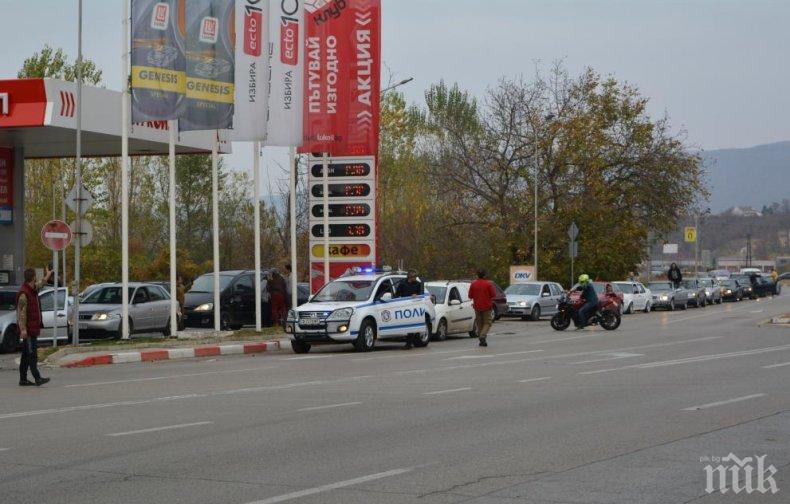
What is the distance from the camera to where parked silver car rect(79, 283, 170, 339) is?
30.8 metres

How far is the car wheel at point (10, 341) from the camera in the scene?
27.9 m

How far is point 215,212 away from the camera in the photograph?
101 ft

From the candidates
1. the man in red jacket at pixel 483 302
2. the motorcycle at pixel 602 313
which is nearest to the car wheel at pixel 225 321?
the man in red jacket at pixel 483 302

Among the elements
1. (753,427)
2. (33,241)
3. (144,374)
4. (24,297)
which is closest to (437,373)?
(144,374)

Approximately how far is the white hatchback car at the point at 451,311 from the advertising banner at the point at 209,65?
27.4ft

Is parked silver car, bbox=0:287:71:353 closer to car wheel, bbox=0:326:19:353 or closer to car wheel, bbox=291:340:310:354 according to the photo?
car wheel, bbox=0:326:19:353

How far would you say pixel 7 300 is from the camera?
2870cm

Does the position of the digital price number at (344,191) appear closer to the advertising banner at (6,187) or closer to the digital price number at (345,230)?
the digital price number at (345,230)

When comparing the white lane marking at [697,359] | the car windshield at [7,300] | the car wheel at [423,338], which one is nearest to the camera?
the white lane marking at [697,359]

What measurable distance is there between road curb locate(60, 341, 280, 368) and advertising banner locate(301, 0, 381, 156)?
6294mm

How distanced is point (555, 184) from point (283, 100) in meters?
34.9

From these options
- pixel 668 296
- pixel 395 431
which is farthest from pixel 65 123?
pixel 668 296

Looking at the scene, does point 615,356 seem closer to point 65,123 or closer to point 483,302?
point 483,302

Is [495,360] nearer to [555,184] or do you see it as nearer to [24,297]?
[24,297]
